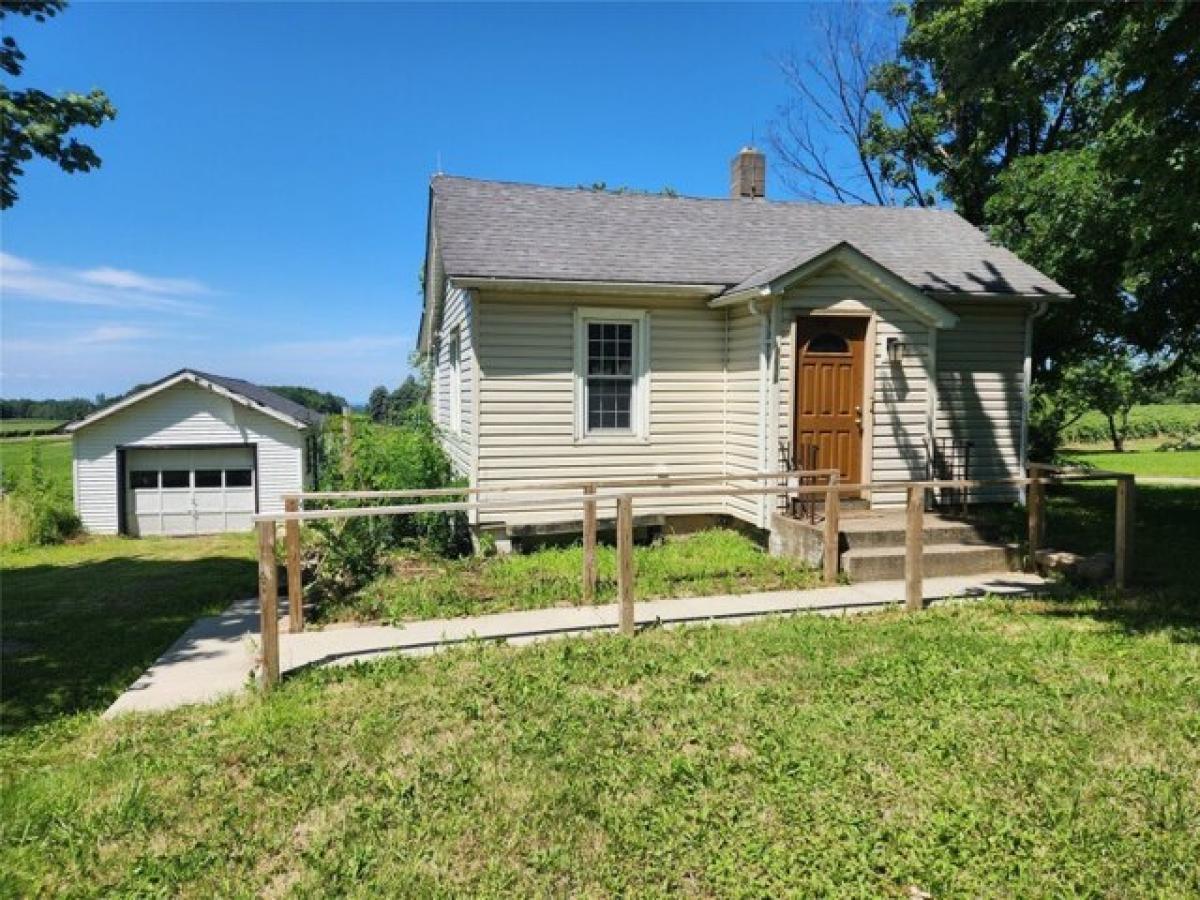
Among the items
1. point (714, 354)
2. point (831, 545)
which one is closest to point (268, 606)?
point (831, 545)

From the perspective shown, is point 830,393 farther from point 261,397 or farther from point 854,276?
point 261,397

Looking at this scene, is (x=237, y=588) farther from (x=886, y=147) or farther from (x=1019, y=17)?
(x=886, y=147)

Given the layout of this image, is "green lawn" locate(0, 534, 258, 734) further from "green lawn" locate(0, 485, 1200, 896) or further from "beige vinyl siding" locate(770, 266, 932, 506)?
"beige vinyl siding" locate(770, 266, 932, 506)

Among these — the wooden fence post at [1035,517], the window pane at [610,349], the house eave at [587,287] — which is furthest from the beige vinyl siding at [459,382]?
the wooden fence post at [1035,517]

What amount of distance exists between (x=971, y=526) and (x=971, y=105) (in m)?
13.5

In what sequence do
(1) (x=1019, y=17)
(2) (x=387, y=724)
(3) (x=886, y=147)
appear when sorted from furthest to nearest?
(3) (x=886, y=147)
(1) (x=1019, y=17)
(2) (x=387, y=724)

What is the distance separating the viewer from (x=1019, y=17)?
7.37 meters

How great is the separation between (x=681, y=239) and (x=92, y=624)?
343 inches

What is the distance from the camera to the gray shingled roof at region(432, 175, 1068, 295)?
393 inches

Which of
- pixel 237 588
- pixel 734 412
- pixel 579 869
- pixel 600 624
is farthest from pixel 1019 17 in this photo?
pixel 237 588

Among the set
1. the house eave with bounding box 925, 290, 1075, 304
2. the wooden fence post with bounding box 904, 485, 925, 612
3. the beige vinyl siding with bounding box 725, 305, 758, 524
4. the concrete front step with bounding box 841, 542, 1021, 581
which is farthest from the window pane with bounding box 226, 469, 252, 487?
the wooden fence post with bounding box 904, 485, 925, 612

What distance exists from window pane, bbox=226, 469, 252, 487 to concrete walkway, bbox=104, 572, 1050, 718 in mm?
14342

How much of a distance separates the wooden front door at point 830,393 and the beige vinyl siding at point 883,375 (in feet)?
0.48

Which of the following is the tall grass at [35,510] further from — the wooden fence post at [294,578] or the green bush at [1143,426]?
the green bush at [1143,426]
